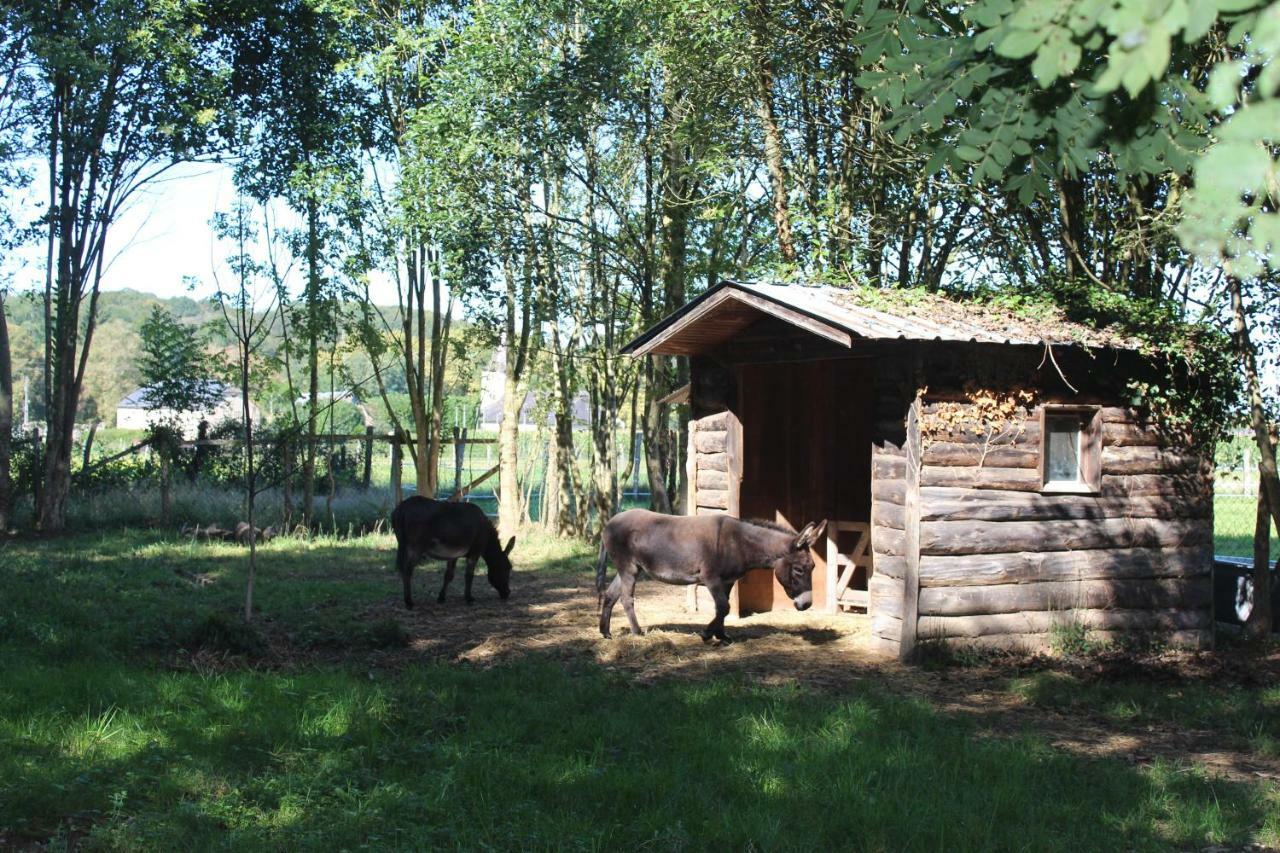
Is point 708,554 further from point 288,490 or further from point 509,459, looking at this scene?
point 288,490

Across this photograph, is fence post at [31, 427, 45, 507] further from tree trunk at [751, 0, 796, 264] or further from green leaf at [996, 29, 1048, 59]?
green leaf at [996, 29, 1048, 59]

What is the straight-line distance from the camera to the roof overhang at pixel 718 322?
1021cm

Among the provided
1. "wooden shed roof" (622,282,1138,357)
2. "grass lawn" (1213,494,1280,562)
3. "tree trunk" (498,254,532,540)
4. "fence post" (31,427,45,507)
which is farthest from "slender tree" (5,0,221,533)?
"grass lawn" (1213,494,1280,562)

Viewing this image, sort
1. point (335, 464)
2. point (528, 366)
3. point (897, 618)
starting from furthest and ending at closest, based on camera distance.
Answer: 1. point (335, 464)
2. point (528, 366)
3. point (897, 618)

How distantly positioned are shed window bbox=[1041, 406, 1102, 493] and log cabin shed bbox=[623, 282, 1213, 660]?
17mm

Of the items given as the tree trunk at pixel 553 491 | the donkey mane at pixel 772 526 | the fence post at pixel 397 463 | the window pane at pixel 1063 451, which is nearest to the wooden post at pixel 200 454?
the fence post at pixel 397 463

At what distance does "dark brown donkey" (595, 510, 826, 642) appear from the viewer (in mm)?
10750

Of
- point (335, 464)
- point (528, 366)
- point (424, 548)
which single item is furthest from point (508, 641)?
point (335, 464)

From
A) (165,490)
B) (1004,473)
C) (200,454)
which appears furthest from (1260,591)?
(200,454)

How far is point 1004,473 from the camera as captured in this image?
10.4 m

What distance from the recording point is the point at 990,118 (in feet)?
16.4

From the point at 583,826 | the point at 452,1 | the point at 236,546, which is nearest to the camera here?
the point at 583,826

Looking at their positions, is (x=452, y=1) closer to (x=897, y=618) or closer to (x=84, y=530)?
(x=84, y=530)

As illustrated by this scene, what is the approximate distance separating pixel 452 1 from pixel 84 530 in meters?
11.4
